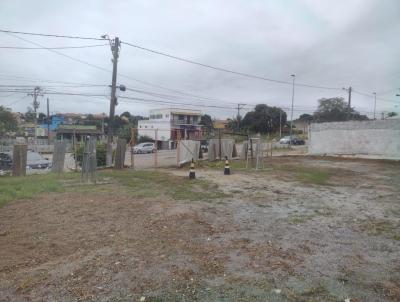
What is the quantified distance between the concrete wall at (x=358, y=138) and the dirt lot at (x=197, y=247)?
1866cm

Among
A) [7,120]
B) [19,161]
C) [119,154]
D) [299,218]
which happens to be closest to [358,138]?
[119,154]

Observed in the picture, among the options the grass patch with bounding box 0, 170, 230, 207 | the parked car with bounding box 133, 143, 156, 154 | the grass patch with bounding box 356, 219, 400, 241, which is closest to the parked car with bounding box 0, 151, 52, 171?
the grass patch with bounding box 0, 170, 230, 207

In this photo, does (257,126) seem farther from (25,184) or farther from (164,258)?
(164,258)

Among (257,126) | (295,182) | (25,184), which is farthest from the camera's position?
(257,126)

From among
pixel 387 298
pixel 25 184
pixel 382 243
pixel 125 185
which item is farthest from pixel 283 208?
pixel 25 184

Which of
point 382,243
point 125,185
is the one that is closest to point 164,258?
point 382,243

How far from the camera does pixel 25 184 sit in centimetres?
1146

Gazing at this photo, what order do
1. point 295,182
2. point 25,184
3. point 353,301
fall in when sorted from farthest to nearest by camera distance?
point 295,182
point 25,184
point 353,301

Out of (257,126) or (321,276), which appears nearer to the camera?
(321,276)

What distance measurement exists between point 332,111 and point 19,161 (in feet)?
251

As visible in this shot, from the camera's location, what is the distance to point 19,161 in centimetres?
1530

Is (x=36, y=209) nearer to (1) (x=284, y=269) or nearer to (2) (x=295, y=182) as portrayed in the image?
(1) (x=284, y=269)

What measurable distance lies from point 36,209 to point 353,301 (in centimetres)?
662

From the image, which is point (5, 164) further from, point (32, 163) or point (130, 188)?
point (130, 188)
